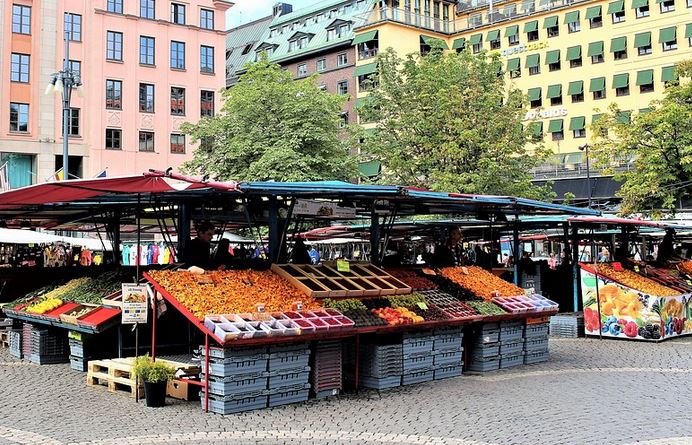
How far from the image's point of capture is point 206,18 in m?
52.3

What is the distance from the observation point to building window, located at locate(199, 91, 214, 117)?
51688mm

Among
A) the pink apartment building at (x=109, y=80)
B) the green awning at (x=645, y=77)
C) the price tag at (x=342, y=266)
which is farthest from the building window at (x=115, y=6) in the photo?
the price tag at (x=342, y=266)

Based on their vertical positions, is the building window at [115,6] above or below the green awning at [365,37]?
below

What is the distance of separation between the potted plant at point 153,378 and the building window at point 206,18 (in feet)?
148

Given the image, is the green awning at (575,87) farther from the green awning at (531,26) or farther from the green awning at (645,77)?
the green awning at (531,26)

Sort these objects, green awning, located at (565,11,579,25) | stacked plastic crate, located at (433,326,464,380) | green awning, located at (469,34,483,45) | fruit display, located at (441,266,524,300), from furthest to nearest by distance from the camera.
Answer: green awning, located at (469,34,483,45) < green awning, located at (565,11,579,25) < fruit display, located at (441,266,524,300) < stacked plastic crate, located at (433,326,464,380)

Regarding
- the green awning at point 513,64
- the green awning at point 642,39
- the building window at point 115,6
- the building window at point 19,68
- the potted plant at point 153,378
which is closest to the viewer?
the potted plant at point 153,378

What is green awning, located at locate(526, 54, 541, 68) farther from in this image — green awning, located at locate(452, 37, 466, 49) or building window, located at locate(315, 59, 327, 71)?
building window, located at locate(315, 59, 327, 71)

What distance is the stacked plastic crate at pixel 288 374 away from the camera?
32.3 feet

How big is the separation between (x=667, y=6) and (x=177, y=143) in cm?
3278

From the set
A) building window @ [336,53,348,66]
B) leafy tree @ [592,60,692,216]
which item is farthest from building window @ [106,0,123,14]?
leafy tree @ [592,60,692,216]

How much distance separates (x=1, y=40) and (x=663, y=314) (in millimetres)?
40015

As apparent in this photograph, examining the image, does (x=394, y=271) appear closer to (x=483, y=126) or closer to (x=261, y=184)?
(x=261, y=184)

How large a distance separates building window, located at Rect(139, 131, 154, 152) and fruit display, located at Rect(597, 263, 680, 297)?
121ft
